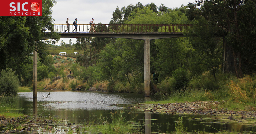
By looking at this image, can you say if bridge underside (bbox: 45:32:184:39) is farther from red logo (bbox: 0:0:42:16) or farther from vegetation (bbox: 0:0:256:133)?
red logo (bbox: 0:0:42:16)

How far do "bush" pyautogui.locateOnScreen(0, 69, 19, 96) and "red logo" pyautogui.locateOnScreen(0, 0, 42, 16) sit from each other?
2020 centimetres

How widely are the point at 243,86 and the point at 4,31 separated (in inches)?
853

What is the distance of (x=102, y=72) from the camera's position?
83000 millimetres

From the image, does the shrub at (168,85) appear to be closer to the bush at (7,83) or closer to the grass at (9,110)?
the bush at (7,83)

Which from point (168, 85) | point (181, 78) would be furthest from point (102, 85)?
point (181, 78)

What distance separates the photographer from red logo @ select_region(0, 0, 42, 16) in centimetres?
2670

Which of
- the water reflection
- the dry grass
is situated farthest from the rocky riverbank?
the dry grass

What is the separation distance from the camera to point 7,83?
52.7 meters

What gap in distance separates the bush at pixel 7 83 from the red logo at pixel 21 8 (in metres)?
20.2

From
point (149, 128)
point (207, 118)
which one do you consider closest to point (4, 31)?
point (149, 128)

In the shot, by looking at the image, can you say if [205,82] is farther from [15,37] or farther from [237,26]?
[15,37]

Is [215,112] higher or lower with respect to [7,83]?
lower

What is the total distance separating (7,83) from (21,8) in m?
26.1

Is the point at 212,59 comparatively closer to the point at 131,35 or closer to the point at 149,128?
the point at 131,35
